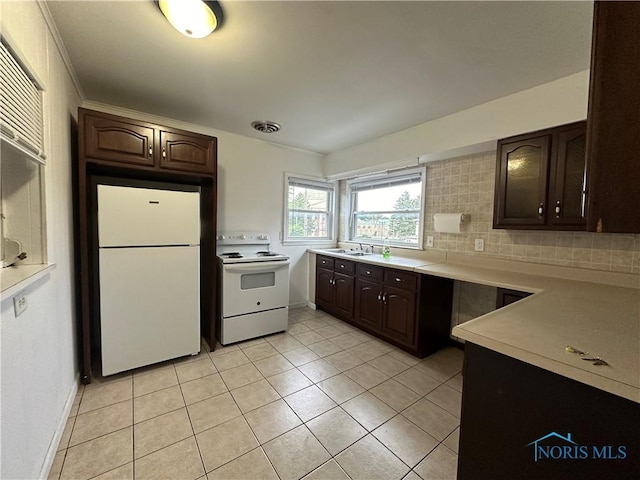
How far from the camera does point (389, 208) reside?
360 cm

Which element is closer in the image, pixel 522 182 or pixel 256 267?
pixel 522 182

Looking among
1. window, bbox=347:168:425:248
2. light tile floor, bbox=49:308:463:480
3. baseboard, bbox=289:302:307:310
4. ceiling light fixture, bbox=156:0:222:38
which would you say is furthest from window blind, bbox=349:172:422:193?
ceiling light fixture, bbox=156:0:222:38

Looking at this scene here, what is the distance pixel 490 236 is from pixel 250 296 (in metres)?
2.48

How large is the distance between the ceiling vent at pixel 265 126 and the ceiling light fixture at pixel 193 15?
1.41 m

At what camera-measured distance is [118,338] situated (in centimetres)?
212

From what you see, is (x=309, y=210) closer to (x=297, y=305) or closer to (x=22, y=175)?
(x=297, y=305)

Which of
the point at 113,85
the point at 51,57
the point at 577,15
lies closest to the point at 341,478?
the point at 577,15

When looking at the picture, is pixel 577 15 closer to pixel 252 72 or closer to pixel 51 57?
pixel 252 72

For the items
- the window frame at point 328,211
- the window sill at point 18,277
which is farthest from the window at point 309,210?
the window sill at point 18,277

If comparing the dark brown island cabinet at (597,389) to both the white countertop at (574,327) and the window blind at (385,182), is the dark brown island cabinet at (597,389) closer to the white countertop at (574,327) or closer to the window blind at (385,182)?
the white countertop at (574,327)

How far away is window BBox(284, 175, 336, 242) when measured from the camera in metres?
3.93

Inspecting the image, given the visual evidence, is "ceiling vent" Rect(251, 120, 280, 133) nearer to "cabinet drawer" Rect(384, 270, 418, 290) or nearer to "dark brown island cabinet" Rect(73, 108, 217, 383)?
"dark brown island cabinet" Rect(73, 108, 217, 383)

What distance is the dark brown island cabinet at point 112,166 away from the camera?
199 cm

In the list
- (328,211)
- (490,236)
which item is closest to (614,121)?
(490,236)
